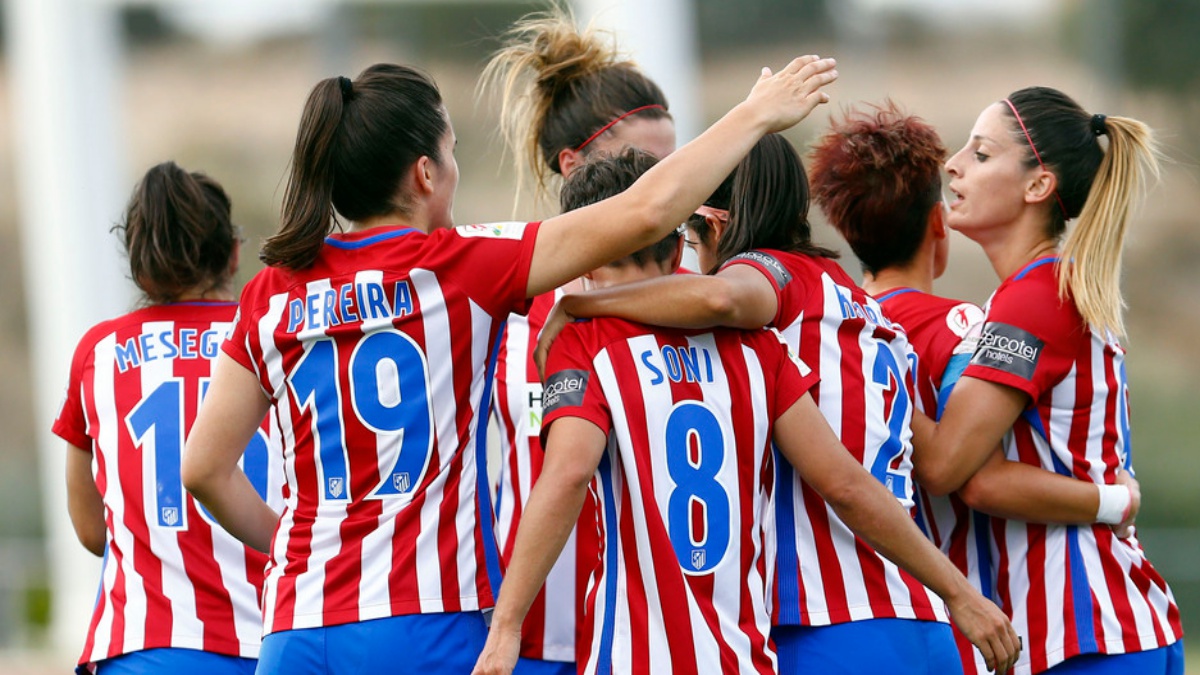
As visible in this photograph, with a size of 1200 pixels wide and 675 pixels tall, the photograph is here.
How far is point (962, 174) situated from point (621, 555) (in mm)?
1545

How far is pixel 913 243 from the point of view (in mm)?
3969

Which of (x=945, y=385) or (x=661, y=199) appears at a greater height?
(x=661, y=199)

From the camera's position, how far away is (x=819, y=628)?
322cm

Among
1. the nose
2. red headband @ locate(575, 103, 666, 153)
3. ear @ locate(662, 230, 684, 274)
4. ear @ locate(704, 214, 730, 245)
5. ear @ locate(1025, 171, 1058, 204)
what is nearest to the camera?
ear @ locate(662, 230, 684, 274)

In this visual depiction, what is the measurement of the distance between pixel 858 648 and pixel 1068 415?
2.89 ft

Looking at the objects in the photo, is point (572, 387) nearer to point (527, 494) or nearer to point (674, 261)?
point (674, 261)

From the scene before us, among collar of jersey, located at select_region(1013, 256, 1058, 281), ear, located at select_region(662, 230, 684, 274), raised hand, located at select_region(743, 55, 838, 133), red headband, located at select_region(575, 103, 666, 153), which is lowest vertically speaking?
collar of jersey, located at select_region(1013, 256, 1058, 281)

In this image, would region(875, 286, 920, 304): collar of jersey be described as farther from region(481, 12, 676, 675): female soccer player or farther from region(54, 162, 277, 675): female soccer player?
region(54, 162, 277, 675): female soccer player

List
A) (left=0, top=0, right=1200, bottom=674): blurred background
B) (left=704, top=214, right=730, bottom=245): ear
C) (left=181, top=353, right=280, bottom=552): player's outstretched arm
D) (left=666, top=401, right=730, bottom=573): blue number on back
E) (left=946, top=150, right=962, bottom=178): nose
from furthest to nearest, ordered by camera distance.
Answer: (left=0, top=0, right=1200, bottom=674): blurred background → (left=946, top=150, right=962, bottom=178): nose → (left=704, top=214, right=730, bottom=245): ear → (left=181, top=353, right=280, bottom=552): player's outstretched arm → (left=666, top=401, right=730, bottom=573): blue number on back

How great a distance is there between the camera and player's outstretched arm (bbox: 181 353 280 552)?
3.19 metres

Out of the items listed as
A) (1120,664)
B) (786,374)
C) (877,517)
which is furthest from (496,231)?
(1120,664)

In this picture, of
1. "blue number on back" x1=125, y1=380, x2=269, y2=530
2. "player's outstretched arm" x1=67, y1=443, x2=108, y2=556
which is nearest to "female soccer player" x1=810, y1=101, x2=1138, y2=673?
"blue number on back" x1=125, y1=380, x2=269, y2=530

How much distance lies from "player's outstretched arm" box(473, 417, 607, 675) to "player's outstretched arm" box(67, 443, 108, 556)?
152 centimetres

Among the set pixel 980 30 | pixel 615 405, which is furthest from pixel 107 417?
→ pixel 980 30
